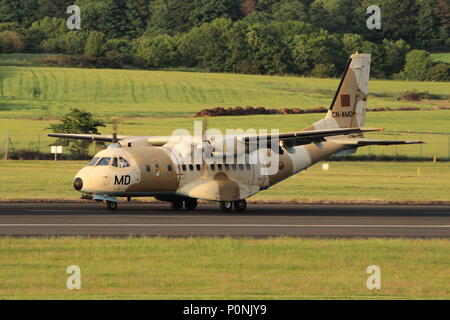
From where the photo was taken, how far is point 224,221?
39344 millimetres

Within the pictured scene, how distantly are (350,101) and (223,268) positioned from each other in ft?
Answer: 87.2

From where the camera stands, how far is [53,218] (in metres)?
38.9

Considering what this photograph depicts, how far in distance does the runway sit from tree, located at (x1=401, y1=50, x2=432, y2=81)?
4367 inches

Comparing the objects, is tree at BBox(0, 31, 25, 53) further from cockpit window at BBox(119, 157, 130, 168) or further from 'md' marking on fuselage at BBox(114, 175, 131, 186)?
'md' marking on fuselage at BBox(114, 175, 131, 186)

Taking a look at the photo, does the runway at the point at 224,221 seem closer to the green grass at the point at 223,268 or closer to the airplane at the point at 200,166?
the airplane at the point at 200,166

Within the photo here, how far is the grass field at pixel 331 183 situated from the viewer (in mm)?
56375

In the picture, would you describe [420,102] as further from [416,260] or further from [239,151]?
[416,260]

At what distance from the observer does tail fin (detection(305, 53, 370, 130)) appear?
167 feet

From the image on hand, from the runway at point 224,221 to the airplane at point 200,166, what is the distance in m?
0.92

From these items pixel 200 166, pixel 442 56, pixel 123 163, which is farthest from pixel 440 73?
pixel 123 163

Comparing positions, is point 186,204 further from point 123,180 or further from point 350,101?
point 350,101

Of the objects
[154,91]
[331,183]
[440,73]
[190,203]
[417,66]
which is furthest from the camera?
[417,66]

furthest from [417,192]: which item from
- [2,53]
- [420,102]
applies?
[2,53]

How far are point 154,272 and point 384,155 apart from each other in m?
69.1
